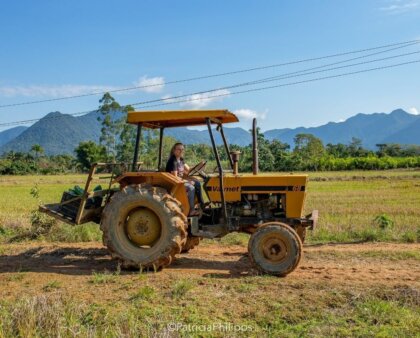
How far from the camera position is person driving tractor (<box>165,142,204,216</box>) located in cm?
731

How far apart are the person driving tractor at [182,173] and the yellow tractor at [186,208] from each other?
3.7 inches

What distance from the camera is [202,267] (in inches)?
288

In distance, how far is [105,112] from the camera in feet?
176

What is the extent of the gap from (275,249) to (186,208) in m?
1.57

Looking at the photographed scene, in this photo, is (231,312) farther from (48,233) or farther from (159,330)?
(48,233)

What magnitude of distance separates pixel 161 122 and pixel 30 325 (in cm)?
408

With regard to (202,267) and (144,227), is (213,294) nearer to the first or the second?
(202,267)

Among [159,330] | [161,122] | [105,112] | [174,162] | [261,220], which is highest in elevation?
[105,112]

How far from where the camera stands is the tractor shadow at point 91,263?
23.1 feet

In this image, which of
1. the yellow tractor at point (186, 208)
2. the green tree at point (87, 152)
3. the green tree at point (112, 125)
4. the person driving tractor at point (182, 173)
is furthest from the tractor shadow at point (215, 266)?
the green tree at point (87, 152)

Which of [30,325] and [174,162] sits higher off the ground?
[174,162]

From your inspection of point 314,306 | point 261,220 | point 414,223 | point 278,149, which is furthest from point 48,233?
point 278,149

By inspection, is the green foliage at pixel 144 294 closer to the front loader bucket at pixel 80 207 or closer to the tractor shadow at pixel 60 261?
the tractor shadow at pixel 60 261

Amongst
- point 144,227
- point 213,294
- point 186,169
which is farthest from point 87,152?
point 213,294
